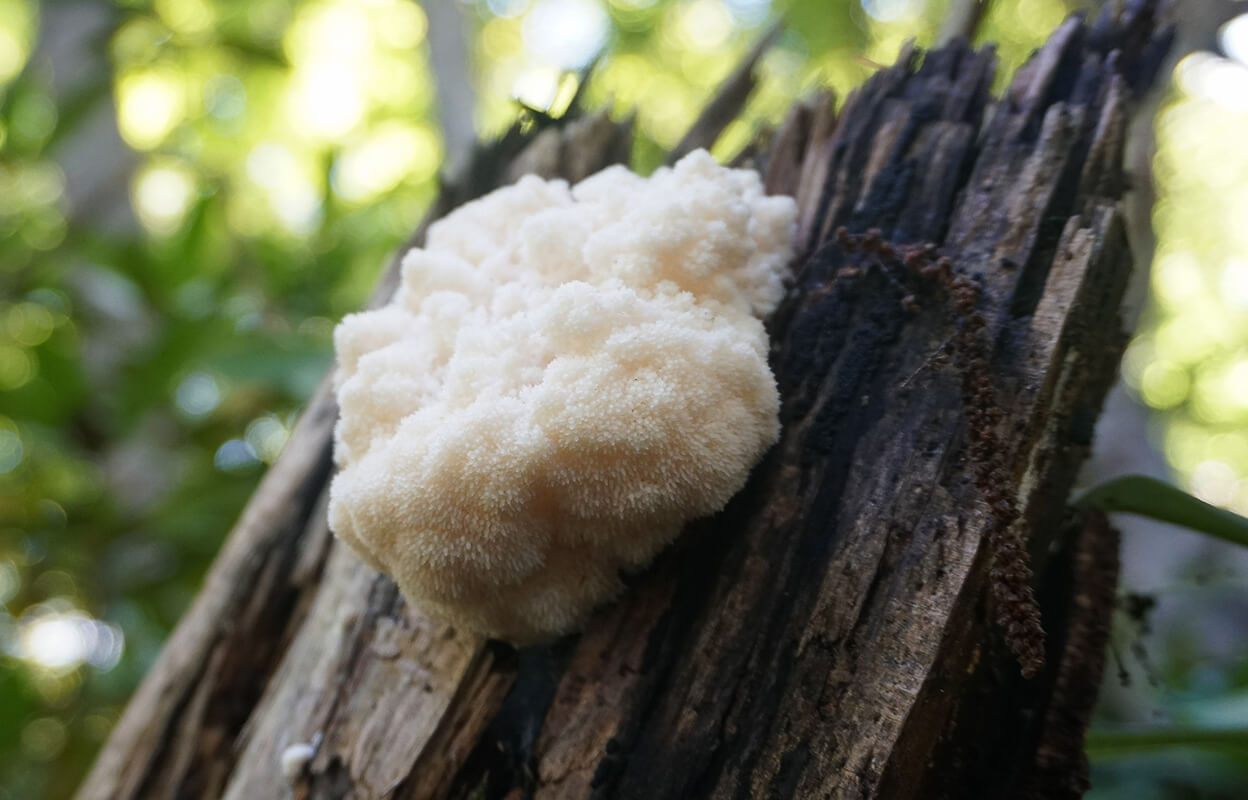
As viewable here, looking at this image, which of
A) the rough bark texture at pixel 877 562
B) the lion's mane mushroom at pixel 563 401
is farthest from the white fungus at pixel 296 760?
the lion's mane mushroom at pixel 563 401

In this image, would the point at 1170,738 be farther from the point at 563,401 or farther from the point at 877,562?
the point at 563,401

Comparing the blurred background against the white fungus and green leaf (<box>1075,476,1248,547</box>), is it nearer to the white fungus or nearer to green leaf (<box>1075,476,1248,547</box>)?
green leaf (<box>1075,476,1248,547</box>)

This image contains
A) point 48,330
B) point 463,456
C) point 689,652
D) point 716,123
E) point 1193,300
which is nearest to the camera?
point 463,456

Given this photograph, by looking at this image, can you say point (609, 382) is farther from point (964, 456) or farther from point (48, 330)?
point (48, 330)

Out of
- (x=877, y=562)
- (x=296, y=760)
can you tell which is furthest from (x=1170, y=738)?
(x=296, y=760)

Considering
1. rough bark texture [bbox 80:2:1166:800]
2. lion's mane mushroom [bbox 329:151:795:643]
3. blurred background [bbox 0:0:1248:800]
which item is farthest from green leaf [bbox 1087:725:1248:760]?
lion's mane mushroom [bbox 329:151:795:643]

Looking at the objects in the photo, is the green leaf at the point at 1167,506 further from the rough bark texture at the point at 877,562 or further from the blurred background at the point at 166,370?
the blurred background at the point at 166,370

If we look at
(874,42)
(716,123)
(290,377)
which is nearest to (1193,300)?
(874,42)
